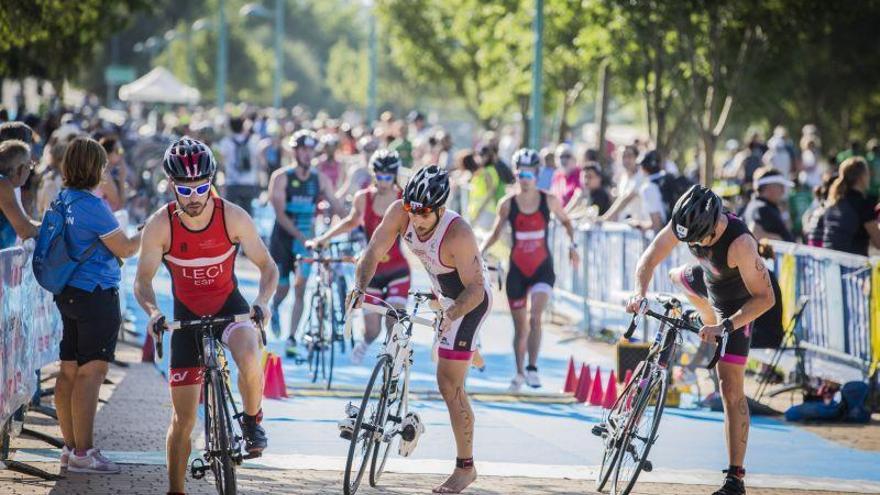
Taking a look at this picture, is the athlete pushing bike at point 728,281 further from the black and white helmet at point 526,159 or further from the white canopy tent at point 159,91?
the white canopy tent at point 159,91

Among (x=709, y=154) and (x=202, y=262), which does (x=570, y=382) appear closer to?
(x=202, y=262)

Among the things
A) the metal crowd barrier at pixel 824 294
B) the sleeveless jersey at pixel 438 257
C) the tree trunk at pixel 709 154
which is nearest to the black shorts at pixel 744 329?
the sleeveless jersey at pixel 438 257

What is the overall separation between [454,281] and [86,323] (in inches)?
81.9

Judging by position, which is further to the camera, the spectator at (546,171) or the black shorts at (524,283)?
the spectator at (546,171)

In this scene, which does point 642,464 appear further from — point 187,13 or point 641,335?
point 187,13

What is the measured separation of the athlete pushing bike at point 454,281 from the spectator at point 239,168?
15.1 m

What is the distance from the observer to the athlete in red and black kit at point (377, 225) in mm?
14508

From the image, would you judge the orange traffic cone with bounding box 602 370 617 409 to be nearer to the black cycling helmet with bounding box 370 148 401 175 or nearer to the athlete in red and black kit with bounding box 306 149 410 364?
the athlete in red and black kit with bounding box 306 149 410 364

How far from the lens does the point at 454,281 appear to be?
984 cm

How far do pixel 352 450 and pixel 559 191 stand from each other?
45.6ft

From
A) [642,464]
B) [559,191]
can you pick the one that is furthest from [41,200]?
[559,191]

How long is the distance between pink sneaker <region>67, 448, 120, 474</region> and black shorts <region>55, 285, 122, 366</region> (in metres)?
0.52

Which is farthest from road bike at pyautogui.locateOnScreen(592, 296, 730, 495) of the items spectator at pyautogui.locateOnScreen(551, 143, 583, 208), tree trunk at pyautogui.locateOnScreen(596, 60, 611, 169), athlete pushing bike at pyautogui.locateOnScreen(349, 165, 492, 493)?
tree trunk at pyautogui.locateOnScreen(596, 60, 611, 169)

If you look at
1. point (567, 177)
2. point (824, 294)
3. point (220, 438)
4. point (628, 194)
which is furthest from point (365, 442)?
point (567, 177)
